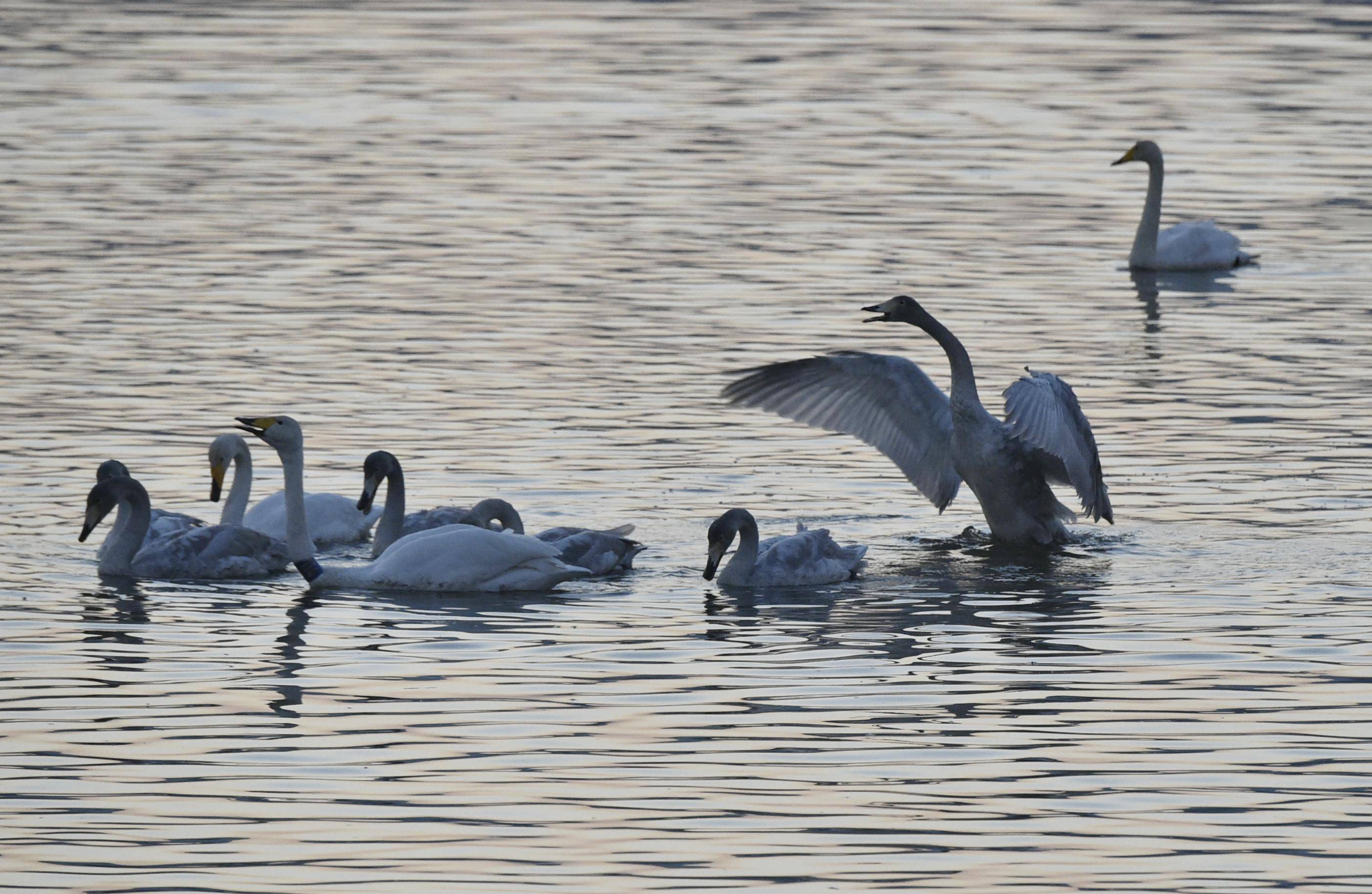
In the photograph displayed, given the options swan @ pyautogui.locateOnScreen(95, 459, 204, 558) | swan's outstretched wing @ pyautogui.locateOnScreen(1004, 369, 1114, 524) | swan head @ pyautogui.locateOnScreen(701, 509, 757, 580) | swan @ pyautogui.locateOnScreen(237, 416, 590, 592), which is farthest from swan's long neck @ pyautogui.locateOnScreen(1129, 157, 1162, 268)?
swan @ pyautogui.locateOnScreen(95, 459, 204, 558)

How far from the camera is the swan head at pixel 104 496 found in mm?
13234

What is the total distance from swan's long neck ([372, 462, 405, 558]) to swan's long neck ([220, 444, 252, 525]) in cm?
79

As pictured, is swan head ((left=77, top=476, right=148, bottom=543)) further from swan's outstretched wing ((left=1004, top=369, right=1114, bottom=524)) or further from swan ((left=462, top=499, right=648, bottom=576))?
swan's outstretched wing ((left=1004, top=369, right=1114, bottom=524))

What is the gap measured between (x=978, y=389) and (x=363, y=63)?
23.9 meters

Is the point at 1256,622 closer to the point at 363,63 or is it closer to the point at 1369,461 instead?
the point at 1369,461

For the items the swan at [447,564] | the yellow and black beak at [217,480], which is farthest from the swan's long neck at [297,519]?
the yellow and black beak at [217,480]

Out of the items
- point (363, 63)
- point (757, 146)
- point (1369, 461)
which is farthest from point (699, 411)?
point (363, 63)

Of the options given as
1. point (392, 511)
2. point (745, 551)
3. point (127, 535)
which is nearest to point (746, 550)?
point (745, 551)

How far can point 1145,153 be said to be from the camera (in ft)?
85.1

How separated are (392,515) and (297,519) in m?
0.75

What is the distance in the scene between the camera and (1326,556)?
43.8 ft

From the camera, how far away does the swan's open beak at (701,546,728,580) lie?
42.1ft

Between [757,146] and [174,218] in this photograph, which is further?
[757,146]

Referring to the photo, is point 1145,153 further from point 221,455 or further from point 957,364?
point 221,455
